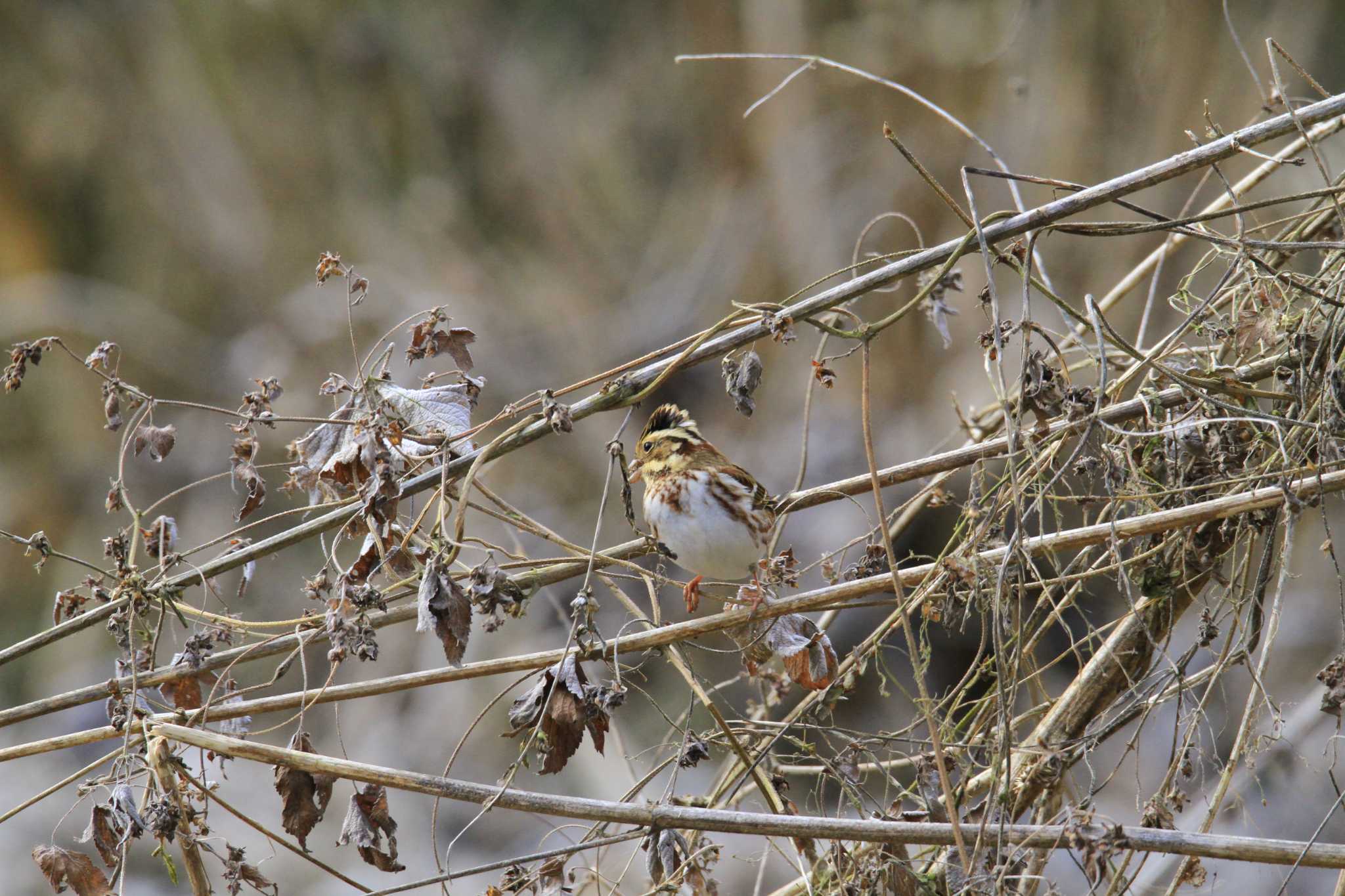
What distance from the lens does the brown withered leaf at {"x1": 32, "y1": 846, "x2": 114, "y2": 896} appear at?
7.66 feet

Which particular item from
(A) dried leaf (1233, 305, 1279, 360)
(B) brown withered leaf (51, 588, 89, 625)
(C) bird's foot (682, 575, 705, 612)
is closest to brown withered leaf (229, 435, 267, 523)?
(B) brown withered leaf (51, 588, 89, 625)

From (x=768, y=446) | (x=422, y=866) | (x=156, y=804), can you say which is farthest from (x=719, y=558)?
(x=768, y=446)

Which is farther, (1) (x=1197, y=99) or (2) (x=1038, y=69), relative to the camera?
(2) (x=1038, y=69)

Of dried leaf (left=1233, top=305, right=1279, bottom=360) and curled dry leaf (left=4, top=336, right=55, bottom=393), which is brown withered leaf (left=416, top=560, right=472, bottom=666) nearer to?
curled dry leaf (left=4, top=336, right=55, bottom=393)

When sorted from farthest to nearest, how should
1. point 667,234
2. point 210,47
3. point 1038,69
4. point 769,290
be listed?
point 210,47, point 667,234, point 769,290, point 1038,69

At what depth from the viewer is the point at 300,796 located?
7.72ft

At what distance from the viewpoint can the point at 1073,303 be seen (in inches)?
278

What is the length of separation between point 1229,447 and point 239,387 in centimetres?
810

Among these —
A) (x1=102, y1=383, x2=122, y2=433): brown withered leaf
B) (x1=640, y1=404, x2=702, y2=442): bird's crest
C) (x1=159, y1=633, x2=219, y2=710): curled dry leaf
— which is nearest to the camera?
(x1=102, y1=383, x2=122, y2=433): brown withered leaf

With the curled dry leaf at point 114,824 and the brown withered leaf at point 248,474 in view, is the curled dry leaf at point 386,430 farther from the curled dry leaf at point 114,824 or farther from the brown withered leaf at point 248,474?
the curled dry leaf at point 114,824

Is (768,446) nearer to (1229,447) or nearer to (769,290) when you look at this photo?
(769,290)

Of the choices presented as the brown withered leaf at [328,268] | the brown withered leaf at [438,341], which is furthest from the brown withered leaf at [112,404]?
the brown withered leaf at [438,341]

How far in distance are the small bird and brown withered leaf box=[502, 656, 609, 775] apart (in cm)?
93

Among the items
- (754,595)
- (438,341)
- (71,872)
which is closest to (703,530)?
(754,595)
